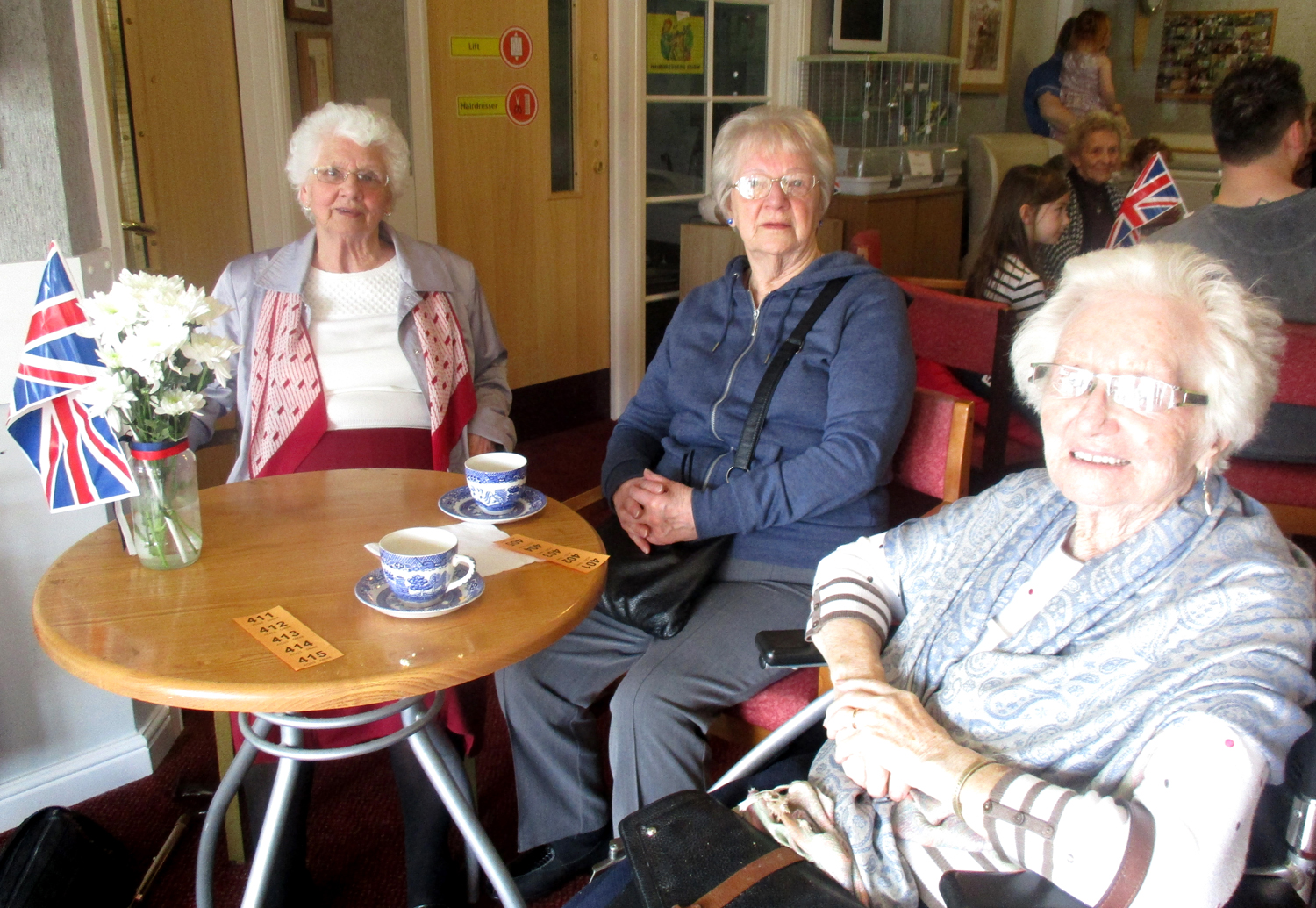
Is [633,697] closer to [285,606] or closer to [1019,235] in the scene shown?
[285,606]

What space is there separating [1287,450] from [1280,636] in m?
1.55

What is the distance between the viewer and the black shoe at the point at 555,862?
1.78m

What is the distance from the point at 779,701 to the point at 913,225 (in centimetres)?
386

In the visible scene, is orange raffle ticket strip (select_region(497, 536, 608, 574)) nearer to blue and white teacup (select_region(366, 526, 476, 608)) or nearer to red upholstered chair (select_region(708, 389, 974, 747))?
blue and white teacup (select_region(366, 526, 476, 608))

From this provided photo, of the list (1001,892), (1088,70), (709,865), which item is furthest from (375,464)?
(1088,70)

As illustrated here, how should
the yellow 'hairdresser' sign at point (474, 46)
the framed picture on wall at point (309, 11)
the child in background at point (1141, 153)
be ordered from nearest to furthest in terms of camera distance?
the framed picture on wall at point (309, 11)
the yellow 'hairdresser' sign at point (474, 46)
the child in background at point (1141, 153)

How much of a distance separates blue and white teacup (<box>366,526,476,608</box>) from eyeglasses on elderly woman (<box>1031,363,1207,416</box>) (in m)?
0.77

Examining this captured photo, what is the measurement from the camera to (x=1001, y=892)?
0.96 m

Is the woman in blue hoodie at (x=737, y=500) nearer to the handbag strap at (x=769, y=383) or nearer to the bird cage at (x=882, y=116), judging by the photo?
the handbag strap at (x=769, y=383)

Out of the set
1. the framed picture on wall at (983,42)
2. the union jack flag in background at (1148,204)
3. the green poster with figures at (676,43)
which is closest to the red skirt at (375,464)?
the union jack flag in background at (1148,204)

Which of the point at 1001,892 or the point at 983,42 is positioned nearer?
the point at 1001,892

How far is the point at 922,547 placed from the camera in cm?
141

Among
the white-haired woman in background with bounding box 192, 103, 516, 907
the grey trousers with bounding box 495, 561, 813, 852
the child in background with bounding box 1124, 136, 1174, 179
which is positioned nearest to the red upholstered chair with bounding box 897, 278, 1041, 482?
the grey trousers with bounding box 495, 561, 813, 852

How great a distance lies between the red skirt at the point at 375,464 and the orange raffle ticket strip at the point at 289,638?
0.51 metres
